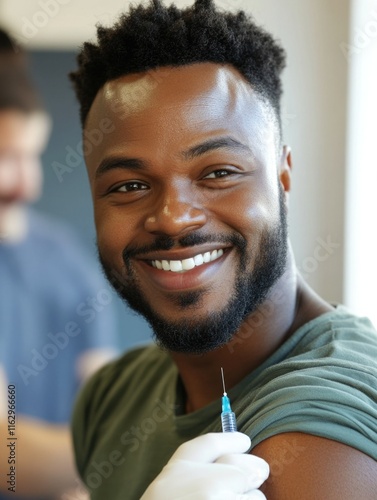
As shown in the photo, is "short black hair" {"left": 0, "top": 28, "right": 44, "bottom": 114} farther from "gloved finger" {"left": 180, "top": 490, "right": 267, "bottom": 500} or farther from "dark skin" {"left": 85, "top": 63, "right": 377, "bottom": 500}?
"gloved finger" {"left": 180, "top": 490, "right": 267, "bottom": 500}

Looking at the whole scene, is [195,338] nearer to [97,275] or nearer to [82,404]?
[82,404]

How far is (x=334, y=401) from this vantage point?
3.07 feet

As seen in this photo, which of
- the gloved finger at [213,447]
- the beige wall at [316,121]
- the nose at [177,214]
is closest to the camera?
the gloved finger at [213,447]

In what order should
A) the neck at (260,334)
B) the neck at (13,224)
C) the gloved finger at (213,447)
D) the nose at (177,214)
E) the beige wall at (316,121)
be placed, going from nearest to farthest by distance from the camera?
the gloved finger at (213,447) < the nose at (177,214) < the neck at (260,334) < the beige wall at (316,121) < the neck at (13,224)

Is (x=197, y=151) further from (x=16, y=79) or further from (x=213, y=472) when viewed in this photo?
(x=16, y=79)

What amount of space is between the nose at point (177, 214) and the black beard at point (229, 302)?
0.02 metres

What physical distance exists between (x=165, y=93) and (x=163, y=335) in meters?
0.36

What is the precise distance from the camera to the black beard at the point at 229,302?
1131 mm

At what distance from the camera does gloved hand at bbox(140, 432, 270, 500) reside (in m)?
0.93

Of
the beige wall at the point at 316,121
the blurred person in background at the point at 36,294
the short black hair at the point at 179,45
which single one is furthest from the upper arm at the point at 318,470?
the blurred person in background at the point at 36,294

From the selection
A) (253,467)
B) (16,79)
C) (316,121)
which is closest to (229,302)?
(253,467)

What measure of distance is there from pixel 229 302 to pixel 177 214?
0.16 metres

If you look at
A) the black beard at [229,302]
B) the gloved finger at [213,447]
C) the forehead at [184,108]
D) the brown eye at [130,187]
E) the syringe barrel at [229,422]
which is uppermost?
the forehead at [184,108]

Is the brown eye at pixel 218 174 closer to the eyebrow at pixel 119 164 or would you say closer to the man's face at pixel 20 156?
the eyebrow at pixel 119 164
